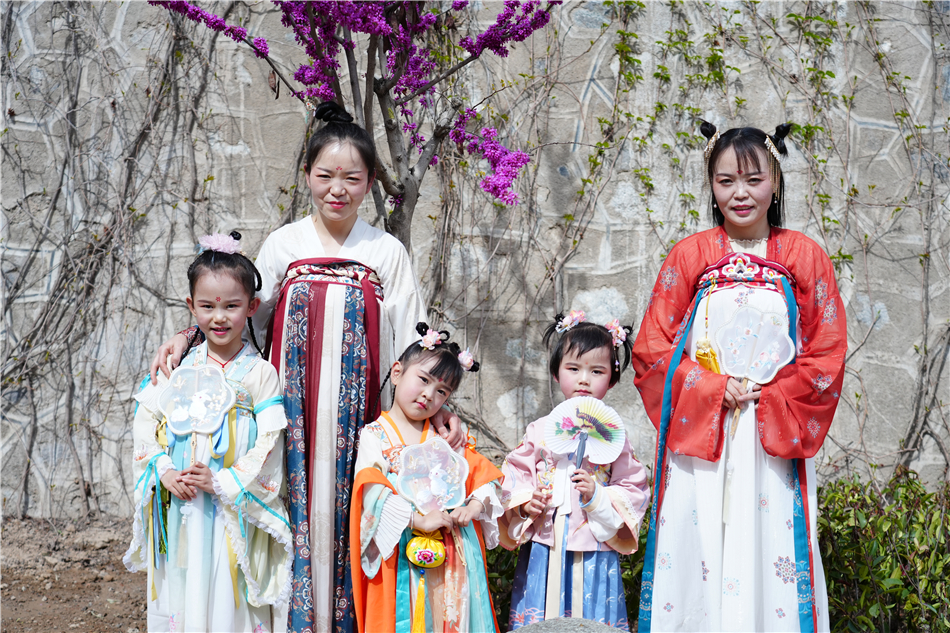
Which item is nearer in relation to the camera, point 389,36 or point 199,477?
point 199,477

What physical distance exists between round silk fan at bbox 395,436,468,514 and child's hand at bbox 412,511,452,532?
0.10 feet

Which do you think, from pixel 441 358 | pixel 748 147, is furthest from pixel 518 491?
pixel 748 147

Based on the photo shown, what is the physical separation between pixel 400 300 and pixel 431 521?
0.77 m

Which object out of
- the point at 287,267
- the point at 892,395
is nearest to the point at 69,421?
the point at 287,267

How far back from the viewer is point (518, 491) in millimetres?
2840

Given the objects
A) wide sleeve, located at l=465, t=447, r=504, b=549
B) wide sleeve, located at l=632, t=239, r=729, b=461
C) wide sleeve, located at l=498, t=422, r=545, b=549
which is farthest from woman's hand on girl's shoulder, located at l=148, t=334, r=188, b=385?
wide sleeve, located at l=632, t=239, r=729, b=461

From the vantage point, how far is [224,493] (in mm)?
2590

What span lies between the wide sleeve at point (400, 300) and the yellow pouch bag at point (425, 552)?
0.67 metres

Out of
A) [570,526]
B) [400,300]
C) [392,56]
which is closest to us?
[570,526]

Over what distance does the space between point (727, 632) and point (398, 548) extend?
3.55 feet

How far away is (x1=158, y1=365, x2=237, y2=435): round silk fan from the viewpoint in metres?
2.64

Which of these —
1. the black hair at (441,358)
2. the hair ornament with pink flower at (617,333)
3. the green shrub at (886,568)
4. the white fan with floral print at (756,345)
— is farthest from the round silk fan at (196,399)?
the green shrub at (886,568)

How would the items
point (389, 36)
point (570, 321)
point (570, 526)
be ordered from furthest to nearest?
point (389, 36) → point (570, 321) → point (570, 526)

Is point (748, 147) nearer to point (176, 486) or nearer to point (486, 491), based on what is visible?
point (486, 491)
